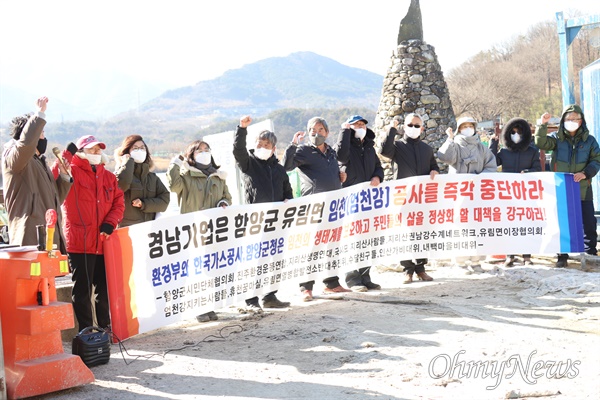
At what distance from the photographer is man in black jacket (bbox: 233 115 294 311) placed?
755cm

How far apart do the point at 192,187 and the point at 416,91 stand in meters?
7.77

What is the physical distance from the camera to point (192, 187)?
7.65 metres

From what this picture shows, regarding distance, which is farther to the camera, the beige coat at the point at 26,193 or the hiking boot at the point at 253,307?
the hiking boot at the point at 253,307

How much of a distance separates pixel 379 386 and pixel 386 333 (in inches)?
53.7

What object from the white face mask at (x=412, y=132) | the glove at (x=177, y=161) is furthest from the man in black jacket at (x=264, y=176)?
the white face mask at (x=412, y=132)

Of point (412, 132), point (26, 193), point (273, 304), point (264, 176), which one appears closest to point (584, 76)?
point (412, 132)

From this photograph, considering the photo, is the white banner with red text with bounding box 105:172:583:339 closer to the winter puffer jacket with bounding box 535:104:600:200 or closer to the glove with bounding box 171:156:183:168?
the winter puffer jacket with bounding box 535:104:600:200

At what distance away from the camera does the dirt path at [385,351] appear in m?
5.11

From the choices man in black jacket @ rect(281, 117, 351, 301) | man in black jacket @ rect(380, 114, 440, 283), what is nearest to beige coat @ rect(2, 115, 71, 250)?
man in black jacket @ rect(281, 117, 351, 301)

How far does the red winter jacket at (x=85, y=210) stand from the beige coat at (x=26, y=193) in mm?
163

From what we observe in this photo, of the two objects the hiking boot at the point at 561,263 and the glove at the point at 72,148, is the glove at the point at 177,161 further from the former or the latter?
the hiking boot at the point at 561,263

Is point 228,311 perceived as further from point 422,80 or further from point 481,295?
point 422,80

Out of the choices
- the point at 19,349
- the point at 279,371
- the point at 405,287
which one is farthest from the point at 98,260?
the point at 405,287

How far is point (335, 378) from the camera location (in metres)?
5.39
